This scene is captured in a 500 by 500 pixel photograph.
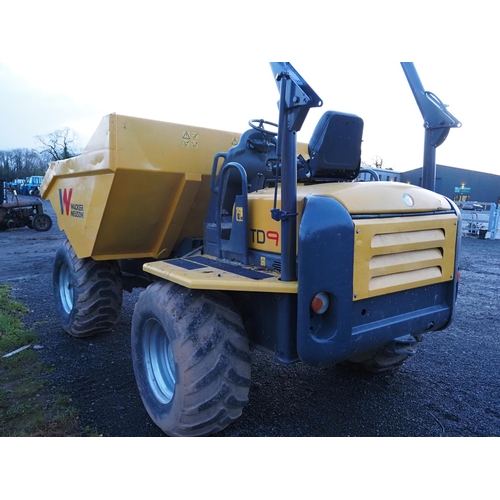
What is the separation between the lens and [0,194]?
1769 centimetres

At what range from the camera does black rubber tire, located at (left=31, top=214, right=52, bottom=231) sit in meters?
18.3

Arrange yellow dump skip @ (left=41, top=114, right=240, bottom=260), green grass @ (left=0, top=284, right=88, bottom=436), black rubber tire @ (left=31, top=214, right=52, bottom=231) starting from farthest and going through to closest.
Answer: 1. black rubber tire @ (left=31, top=214, right=52, bottom=231)
2. yellow dump skip @ (left=41, top=114, right=240, bottom=260)
3. green grass @ (left=0, top=284, right=88, bottom=436)

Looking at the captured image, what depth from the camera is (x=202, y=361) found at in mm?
2695

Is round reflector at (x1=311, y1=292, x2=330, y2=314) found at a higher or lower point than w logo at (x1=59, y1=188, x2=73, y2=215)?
lower

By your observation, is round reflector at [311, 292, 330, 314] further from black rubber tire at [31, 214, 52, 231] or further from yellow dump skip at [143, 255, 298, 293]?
black rubber tire at [31, 214, 52, 231]

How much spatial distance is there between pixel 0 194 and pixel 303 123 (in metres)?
18.4

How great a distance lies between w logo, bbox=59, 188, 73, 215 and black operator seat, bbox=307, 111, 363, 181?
9.01 feet

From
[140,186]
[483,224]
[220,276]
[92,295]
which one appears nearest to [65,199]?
[92,295]

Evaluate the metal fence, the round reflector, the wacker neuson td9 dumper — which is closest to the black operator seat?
the wacker neuson td9 dumper

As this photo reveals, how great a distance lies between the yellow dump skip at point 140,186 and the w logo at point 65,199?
68 mm

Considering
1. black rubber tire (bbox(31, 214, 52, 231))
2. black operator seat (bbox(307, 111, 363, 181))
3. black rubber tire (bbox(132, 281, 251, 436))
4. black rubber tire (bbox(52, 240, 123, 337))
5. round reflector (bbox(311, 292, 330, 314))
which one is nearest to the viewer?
round reflector (bbox(311, 292, 330, 314))

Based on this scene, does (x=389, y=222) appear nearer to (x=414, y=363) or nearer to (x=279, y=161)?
(x=279, y=161)

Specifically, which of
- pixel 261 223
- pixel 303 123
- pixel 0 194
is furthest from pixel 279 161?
pixel 0 194

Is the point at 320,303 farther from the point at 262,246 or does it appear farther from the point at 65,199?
the point at 65,199
